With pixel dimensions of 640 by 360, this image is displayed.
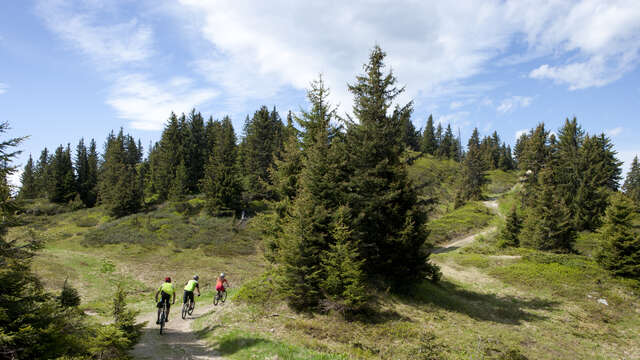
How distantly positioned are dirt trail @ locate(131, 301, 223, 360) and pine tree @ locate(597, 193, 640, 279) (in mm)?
30792

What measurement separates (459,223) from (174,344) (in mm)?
54267

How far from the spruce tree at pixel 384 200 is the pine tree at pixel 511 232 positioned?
1114 inches

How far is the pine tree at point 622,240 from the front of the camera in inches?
986

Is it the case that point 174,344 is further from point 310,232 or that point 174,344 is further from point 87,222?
point 87,222

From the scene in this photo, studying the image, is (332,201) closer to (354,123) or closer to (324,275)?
(324,275)

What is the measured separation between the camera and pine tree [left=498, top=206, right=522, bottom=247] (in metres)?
41.2

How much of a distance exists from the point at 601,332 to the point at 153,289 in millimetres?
29447

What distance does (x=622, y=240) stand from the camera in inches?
1003

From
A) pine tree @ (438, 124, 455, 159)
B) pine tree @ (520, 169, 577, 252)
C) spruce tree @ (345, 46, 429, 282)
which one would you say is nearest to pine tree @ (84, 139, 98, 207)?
spruce tree @ (345, 46, 429, 282)

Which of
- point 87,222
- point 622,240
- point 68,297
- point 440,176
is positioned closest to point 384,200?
point 68,297

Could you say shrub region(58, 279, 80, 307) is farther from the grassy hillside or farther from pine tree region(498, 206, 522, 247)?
pine tree region(498, 206, 522, 247)

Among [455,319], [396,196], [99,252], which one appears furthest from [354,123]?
[99,252]

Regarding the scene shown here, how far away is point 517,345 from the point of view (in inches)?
557

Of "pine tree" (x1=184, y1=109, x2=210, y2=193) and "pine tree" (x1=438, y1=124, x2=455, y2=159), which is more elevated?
"pine tree" (x1=438, y1=124, x2=455, y2=159)
